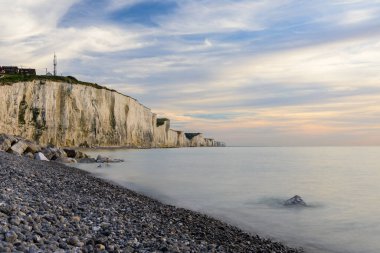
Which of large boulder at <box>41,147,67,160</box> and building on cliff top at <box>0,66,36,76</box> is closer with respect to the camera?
large boulder at <box>41,147,67,160</box>

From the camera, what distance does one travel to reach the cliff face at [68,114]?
62.4 m

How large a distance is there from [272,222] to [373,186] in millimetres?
18285

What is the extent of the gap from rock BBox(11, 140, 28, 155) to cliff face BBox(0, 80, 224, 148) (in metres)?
29.2

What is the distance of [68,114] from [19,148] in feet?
139

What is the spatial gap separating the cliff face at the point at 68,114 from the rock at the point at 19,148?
2919 cm

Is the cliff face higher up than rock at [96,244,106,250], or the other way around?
the cliff face

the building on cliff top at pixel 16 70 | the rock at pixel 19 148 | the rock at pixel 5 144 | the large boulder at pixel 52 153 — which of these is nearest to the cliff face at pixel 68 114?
the building on cliff top at pixel 16 70

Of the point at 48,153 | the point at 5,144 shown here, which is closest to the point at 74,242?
the point at 5,144

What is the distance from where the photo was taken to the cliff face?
6238 centimetres

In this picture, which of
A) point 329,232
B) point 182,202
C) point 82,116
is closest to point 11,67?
point 82,116

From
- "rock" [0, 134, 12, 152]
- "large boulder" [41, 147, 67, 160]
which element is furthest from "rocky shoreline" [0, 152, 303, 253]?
"large boulder" [41, 147, 67, 160]

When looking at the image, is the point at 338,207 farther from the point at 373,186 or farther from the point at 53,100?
the point at 53,100

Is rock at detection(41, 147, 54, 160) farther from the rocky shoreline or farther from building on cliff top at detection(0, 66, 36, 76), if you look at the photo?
building on cliff top at detection(0, 66, 36, 76)

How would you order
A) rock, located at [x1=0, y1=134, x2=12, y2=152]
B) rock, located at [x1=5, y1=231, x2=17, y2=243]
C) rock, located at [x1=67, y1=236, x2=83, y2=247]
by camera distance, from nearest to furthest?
rock, located at [x1=5, y1=231, x2=17, y2=243] < rock, located at [x1=67, y1=236, x2=83, y2=247] < rock, located at [x1=0, y1=134, x2=12, y2=152]
